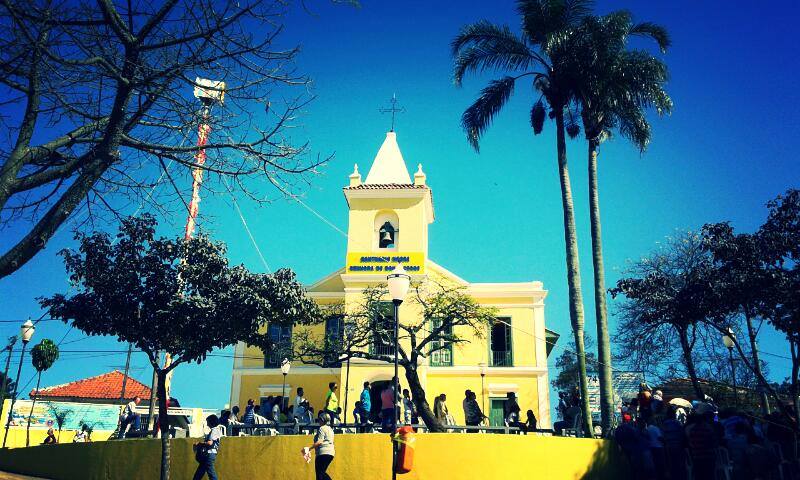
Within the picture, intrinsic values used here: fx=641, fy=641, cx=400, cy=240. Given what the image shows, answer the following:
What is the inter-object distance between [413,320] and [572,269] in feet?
30.8

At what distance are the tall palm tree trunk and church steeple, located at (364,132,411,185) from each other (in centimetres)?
1071

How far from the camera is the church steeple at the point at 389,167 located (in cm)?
2711

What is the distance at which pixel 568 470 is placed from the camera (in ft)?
39.3

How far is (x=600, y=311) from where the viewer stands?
15.3m

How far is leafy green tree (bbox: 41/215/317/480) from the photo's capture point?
47.9ft

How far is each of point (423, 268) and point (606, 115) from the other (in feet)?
32.8

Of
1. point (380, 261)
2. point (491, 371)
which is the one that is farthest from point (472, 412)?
point (380, 261)

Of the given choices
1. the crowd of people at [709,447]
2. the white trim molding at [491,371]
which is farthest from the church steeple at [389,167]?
the crowd of people at [709,447]

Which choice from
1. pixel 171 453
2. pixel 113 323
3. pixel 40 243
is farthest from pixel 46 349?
pixel 40 243

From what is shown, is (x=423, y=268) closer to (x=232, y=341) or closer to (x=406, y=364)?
(x=406, y=364)

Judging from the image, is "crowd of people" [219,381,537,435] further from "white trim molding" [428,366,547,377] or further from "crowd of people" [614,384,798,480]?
"white trim molding" [428,366,547,377]

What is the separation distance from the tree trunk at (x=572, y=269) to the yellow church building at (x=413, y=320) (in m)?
8.07

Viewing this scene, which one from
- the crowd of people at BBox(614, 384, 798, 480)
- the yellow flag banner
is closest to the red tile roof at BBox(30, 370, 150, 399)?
the yellow flag banner

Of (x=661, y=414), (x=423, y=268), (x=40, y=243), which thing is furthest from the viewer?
Answer: (x=423, y=268)
